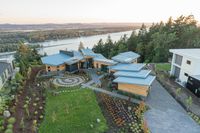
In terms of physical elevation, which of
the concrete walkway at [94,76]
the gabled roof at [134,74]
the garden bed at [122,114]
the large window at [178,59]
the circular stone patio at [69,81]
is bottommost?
the garden bed at [122,114]

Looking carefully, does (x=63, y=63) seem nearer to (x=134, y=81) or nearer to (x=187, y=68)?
(x=134, y=81)

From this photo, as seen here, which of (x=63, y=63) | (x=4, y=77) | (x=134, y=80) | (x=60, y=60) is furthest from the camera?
(x=60, y=60)

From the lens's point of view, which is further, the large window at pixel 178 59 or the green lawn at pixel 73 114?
the large window at pixel 178 59

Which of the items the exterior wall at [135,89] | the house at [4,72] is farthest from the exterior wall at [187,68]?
the house at [4,72]

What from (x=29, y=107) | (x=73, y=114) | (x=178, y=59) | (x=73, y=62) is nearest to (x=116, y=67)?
(x=73, y=62)

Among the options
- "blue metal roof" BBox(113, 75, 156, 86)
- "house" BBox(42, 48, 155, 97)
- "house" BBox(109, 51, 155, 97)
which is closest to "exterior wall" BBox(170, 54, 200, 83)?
"house" BBox(42, 48, 155, 97)

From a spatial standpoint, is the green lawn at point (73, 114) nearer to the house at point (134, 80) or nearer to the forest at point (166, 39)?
the house at point (134, 80)
